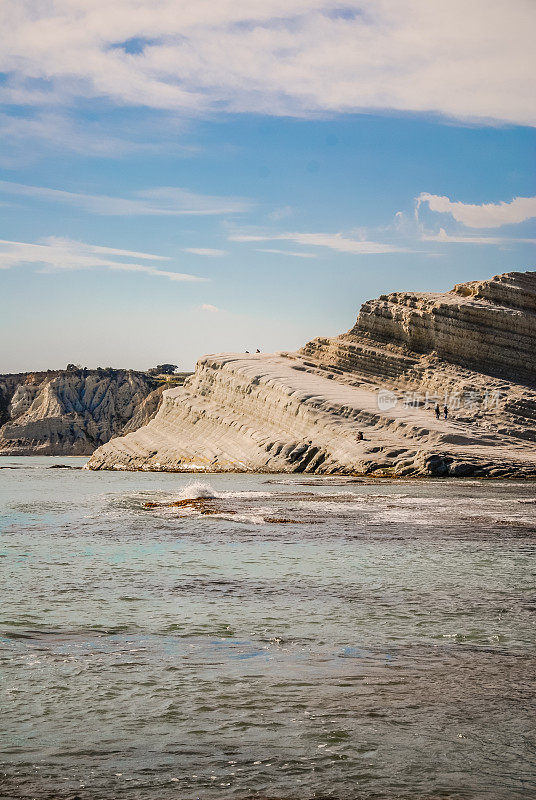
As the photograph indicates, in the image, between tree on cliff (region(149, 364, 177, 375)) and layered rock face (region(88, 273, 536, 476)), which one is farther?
tree on cliff (region(149, 364, 177, 375))

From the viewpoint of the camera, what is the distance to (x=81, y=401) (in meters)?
121

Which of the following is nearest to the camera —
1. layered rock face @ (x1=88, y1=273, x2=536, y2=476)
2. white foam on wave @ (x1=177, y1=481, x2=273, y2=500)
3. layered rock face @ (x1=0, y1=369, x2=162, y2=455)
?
white foam on wave @ (x1=177, y1=481, x2=273, y2=500)

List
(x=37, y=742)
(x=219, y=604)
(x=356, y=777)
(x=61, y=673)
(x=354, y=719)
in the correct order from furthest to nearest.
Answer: (x=219, y=604), (x=61, y=673), (x=354, y=719), (x=37, y=742), (x=356, y=777)

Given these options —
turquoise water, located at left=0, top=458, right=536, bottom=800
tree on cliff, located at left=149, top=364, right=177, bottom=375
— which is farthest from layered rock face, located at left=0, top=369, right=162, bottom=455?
turquoise water, located at left=0, top=458, right=536, bottom=800

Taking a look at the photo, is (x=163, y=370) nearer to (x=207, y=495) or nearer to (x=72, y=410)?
(x=72, y=410)

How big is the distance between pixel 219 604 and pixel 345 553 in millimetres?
5026

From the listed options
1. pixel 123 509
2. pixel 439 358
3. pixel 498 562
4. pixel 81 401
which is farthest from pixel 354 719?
pixel 81 401

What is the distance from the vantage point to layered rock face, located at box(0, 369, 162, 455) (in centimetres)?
11162

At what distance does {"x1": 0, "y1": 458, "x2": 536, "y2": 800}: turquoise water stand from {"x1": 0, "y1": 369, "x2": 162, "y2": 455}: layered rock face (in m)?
90.2

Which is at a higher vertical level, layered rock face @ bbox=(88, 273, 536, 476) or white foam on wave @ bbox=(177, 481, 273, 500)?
layered rock face @ bbox=(88, 273, 536, 476)

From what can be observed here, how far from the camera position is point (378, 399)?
52.5 meters

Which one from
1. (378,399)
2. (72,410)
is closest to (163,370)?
(72,410)

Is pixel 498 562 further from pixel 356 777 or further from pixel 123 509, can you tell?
pixel 123 509

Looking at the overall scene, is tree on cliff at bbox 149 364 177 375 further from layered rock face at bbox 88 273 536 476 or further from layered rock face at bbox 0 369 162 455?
layered rock face at bbox 88 273 536 476
